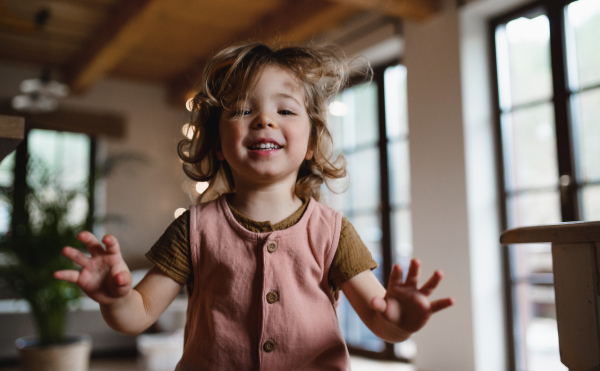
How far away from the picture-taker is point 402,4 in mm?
3164

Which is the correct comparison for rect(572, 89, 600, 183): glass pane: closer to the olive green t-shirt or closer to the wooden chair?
the wooden chair

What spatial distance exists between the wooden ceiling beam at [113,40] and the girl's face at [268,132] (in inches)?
114

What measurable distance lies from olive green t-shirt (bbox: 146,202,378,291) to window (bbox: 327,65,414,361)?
2.85 m

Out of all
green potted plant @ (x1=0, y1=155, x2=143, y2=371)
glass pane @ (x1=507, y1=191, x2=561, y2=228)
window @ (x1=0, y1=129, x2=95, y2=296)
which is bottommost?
green potted plant @ (x1=0, y1=155, x2=143, y2=371)

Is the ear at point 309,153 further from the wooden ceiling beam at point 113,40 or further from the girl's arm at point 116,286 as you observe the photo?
the wooden ceiling beam at point 113,40

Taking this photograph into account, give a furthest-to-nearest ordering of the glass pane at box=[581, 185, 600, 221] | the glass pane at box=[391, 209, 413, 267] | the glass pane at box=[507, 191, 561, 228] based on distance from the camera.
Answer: the glass pane at box=[391, 209, 413, 267], the glass pane at box=[507, 191, 561, 228], the glass pane at box=[581, 185, 600, 221]

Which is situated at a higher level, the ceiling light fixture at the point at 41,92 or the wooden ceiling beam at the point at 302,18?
the wooden ceiling beam at the point at 302,18

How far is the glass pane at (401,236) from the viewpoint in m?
3.86

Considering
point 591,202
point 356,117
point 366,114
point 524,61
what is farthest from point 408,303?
point 356,117

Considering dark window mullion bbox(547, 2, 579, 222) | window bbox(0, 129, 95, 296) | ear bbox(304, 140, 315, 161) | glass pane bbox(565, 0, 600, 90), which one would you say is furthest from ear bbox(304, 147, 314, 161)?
window bbox(0, 129, 95, 296)

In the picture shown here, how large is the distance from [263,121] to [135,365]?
12.0ft

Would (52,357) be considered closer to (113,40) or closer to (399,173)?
(113,40)

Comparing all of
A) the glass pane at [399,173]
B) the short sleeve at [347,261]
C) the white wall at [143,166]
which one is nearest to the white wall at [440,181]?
the glass pane at [399,173]

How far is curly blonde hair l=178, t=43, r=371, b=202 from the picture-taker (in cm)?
95
